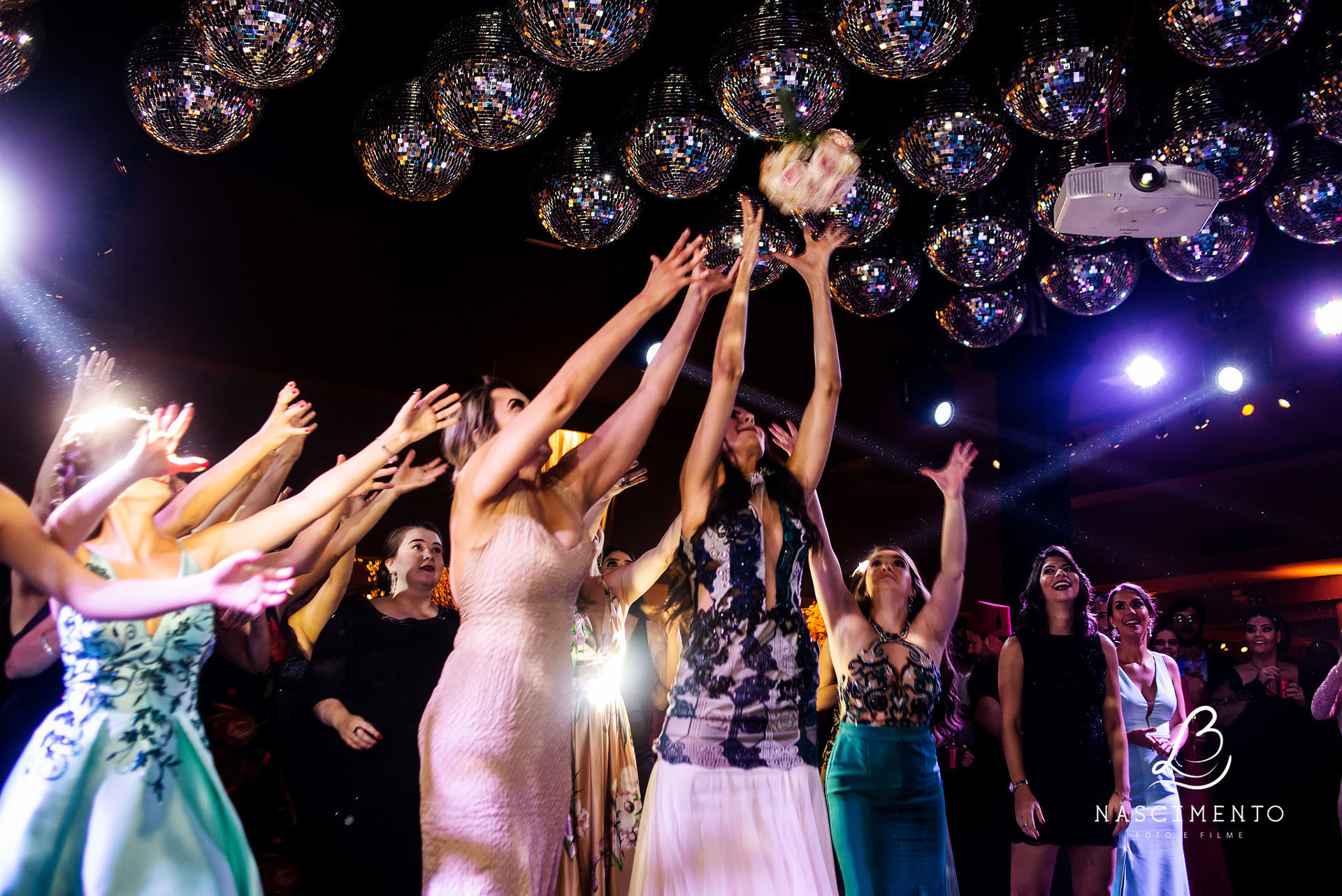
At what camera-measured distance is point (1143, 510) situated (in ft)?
41.4

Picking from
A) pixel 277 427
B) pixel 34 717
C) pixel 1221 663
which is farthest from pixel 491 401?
pixel 1221 663

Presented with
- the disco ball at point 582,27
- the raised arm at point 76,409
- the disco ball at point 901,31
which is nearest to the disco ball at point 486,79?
the disco ball at point 582,27

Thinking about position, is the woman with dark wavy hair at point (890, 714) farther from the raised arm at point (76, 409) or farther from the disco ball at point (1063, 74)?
the raised arm at point (76, 409)

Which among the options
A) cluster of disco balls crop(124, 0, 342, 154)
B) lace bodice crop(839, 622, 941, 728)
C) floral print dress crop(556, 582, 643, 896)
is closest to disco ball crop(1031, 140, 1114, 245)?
lace bodice crop(839, 622, 941, 728)

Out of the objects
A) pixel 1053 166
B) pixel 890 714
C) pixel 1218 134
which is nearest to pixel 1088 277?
pixel 1053 166

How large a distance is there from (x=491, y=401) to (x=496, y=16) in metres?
1.60

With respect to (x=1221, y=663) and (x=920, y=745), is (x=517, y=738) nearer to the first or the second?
(x=920, y=745)

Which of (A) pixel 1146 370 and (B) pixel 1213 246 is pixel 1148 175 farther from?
(A) pixel 1146 370

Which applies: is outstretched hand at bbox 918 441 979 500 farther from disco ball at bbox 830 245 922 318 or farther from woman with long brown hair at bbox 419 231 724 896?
woman with long brown hair at bbox 419 231 724 896

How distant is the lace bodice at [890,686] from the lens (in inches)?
133

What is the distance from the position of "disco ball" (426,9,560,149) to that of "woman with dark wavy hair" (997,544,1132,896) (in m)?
2.98

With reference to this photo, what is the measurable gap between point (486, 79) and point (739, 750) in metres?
2.20

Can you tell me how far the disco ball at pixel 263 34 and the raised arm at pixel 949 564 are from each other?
8.14ft

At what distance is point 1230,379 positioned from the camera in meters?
6.07
